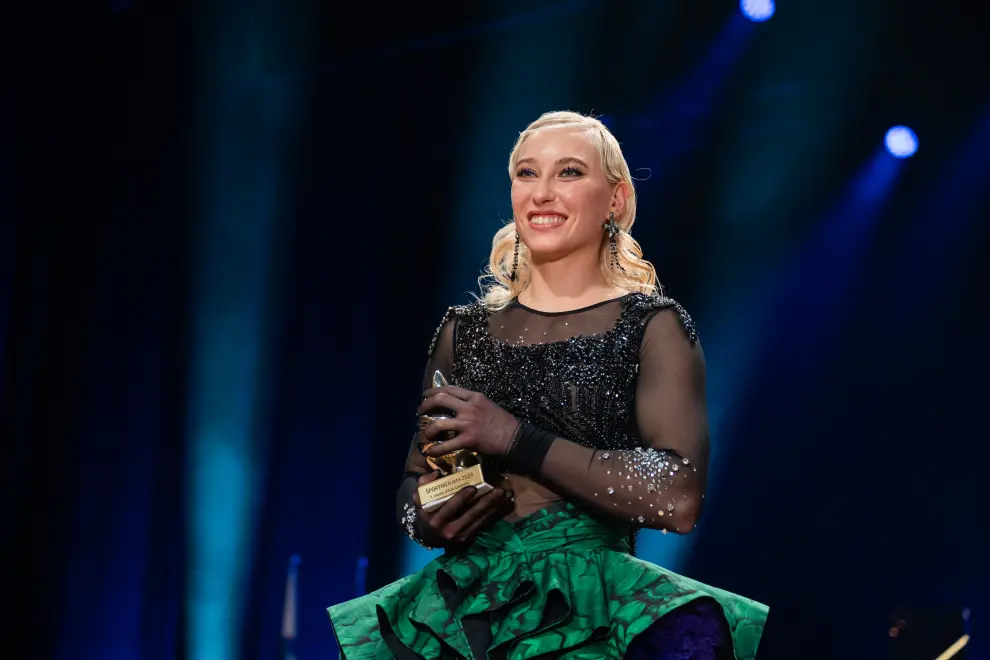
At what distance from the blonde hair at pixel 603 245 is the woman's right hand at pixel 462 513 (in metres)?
0.53

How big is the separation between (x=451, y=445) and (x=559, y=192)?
59 cm

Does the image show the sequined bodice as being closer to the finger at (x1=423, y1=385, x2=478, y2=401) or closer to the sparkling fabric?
the sparkling fabric

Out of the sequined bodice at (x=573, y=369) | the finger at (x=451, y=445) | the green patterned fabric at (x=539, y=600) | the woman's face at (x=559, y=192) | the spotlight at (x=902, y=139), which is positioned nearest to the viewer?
the green patterned fabric at (x=539, y=600)

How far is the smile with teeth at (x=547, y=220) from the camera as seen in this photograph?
6.57ft

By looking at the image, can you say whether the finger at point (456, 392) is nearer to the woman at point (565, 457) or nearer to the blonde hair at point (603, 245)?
the woman at point (565, 457)

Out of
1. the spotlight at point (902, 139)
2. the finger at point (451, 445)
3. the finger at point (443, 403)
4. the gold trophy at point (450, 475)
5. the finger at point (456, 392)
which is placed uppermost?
the spotlight at point (902, 139)

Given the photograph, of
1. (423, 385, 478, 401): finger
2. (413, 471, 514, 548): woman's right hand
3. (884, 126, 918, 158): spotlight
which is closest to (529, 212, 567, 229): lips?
(423, 385, 478, 401): finger

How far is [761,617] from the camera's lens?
64.2 inches

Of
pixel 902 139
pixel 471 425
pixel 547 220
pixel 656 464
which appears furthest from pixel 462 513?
pixel 902 139

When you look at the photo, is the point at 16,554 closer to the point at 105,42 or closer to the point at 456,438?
the point at 105,42

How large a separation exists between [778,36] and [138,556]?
3173 mm

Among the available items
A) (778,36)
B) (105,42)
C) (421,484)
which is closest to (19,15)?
(105,42)

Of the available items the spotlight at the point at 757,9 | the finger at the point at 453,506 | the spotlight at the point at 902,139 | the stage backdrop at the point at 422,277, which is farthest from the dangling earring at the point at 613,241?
the spotlight at the point at 902,139

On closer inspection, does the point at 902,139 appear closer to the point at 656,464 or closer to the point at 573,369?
the point at 573,369
